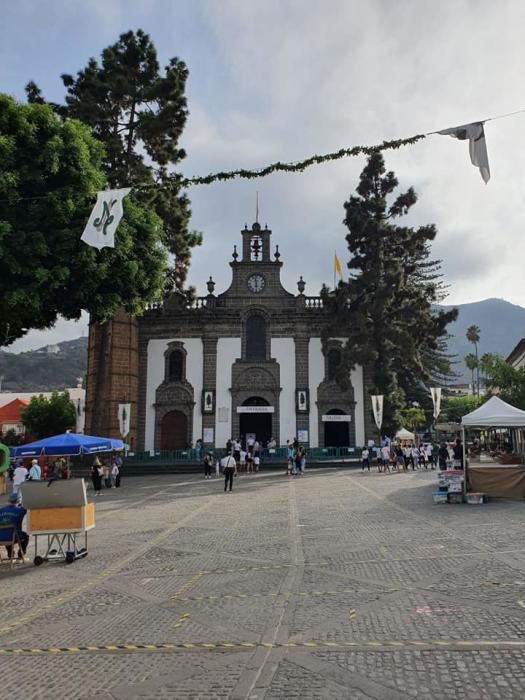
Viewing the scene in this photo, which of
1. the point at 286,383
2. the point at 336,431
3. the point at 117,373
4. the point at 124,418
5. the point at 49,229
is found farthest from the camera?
the point at 286,383

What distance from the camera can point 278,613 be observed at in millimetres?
6477

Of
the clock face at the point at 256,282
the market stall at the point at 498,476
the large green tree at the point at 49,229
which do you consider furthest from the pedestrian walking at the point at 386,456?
the large green tree at the point at 49,229

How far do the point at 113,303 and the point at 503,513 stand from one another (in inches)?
509

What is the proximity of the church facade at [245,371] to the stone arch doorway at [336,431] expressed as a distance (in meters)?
0.06

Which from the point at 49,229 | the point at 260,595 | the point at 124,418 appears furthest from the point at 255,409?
the point at 260,595

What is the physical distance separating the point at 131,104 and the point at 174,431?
19.3m

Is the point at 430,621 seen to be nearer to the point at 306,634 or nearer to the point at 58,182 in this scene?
the point at 306,634

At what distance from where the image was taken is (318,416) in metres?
35.8

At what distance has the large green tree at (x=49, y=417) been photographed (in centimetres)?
4478

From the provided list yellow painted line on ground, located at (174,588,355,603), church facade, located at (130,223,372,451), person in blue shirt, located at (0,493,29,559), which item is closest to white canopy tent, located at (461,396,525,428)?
yellow painted line on ground, located at (174,588,355,603)

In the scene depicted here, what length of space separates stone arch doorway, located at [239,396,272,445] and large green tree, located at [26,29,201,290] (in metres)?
11.6

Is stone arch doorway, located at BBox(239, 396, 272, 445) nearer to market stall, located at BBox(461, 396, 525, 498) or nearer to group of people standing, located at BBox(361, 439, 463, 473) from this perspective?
group of people standing, located at BBox(361, 439, 463, 473)

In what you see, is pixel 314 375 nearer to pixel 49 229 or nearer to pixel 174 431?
pixel 174 431

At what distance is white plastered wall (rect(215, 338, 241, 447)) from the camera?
35625mm
